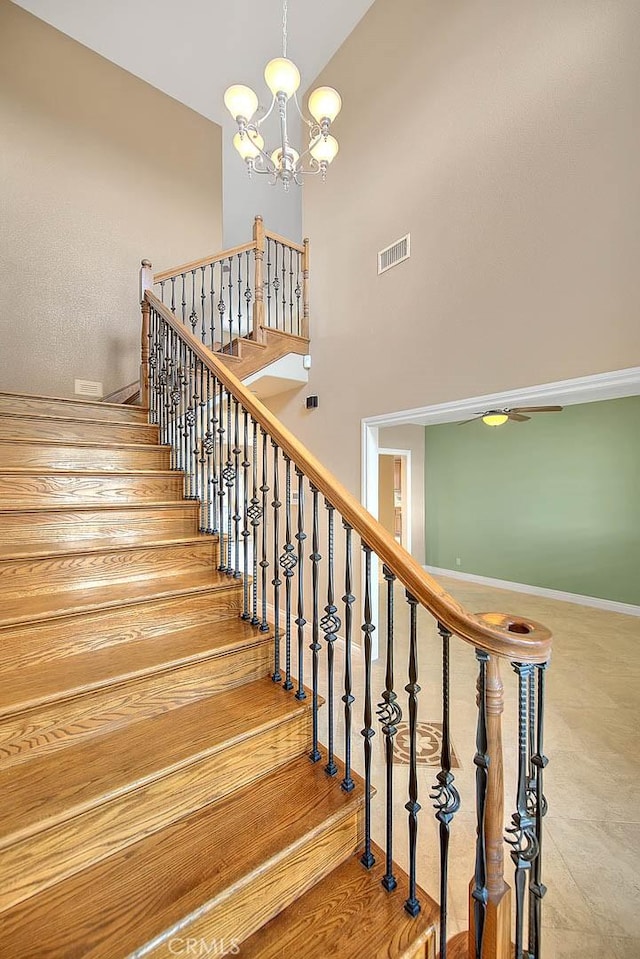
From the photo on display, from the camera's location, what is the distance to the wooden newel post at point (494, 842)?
1019 mm

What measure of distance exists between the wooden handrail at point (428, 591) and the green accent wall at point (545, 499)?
5.09 m

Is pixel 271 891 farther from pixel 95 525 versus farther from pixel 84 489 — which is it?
pixel 84 489

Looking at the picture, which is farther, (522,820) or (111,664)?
(111,664)

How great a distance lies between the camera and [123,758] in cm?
130

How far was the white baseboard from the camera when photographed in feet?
16.6

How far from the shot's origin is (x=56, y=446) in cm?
241

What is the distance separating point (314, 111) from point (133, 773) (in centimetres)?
349

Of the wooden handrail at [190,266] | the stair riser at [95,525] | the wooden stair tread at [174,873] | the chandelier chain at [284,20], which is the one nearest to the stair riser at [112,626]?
the stair riser at [95,525]

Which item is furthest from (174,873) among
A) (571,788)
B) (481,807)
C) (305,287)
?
(305,287)

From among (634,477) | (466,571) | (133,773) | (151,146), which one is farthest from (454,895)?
(151,146)

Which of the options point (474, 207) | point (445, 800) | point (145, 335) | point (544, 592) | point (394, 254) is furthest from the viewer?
point (544, 592)

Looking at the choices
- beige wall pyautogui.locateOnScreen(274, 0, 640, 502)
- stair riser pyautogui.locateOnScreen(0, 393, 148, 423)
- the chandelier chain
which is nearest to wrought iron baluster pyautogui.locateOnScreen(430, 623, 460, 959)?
beige wall pyautogui.locateOnScreen(274, 0, 640, 502)

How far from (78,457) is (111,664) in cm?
140

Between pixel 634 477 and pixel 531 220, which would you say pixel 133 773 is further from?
pixel 634 477
